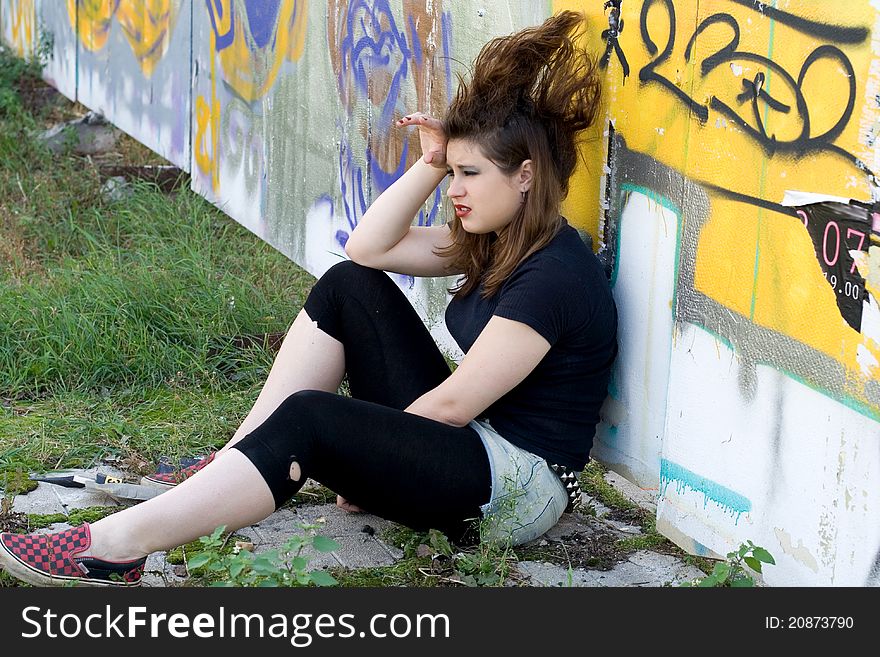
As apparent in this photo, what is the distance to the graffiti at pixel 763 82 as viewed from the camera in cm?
229

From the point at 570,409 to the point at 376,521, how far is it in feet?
2.29

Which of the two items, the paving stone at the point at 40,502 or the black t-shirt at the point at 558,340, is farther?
the paving stone at the point at 40,502

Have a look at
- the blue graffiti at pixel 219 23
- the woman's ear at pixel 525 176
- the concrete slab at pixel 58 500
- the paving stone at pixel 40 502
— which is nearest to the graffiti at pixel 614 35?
the woman's ear at pixel 525 176

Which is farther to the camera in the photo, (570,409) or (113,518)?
(570,409)

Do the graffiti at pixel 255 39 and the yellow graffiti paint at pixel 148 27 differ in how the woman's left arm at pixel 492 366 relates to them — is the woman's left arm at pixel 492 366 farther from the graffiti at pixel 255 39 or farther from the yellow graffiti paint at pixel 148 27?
the yellow graffiti paint at pixel 148 27

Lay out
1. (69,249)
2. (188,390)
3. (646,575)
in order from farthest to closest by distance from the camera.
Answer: (69,249) < (188,390) < (646,575)

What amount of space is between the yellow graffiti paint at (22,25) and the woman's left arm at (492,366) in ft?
30.6

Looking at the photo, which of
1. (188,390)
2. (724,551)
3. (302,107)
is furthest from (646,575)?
(302,107)

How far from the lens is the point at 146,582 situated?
111 inches

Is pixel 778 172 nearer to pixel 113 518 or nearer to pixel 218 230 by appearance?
pixel 113 518

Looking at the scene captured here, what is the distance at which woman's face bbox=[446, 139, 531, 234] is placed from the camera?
2904mm

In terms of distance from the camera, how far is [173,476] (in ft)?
10.9

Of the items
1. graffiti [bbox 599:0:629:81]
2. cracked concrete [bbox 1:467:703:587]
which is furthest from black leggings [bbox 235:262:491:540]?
graffiti [bbox 599:0:629:81]

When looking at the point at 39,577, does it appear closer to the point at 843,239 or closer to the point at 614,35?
the point at 843,239
